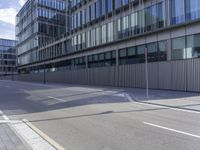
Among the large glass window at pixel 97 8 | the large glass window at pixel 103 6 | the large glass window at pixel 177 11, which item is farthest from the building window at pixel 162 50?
the large glass window at pixel 97 8

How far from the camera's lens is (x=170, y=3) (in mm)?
29172

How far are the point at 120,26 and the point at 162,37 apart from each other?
1029 centimetres

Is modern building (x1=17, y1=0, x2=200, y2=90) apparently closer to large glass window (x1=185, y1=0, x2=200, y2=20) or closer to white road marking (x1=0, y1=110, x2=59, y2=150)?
large glass window (x1=185, y1=0, x2=200, y2=20)

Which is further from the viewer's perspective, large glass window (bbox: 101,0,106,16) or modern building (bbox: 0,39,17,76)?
modern building (bbox: 0,39,17,76)

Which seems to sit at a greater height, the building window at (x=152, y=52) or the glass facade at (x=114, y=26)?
the glass facade at (x=114, y=26)

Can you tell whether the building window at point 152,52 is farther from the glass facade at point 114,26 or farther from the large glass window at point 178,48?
the large glass window at point 178,48

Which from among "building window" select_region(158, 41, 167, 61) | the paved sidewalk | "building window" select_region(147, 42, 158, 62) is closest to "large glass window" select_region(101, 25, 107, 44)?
"building window" select_region(147, 42, 158, 62)

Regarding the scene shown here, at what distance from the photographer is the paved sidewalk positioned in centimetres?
Result: 623

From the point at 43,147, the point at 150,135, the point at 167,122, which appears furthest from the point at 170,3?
the point at 43,147

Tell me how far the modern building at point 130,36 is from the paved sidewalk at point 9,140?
1879 cm

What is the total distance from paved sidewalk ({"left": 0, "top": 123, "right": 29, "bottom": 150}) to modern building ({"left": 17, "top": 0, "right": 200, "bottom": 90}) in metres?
18.8

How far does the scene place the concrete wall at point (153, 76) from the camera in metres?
23.1

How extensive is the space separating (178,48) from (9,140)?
23.8 meters

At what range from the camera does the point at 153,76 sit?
27844mm
